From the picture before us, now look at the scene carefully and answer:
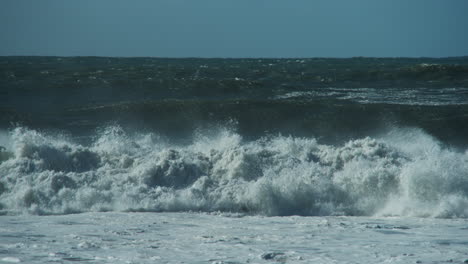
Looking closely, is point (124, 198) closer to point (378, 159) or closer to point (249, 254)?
point (249, 254)

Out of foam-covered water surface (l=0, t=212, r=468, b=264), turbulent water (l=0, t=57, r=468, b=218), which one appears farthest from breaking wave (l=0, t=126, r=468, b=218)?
foam-covered water surface (l=0, t=212, r=468, b=264)

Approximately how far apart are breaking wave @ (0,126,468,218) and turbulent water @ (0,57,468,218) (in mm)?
22

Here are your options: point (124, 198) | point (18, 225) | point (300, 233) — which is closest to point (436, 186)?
point (300, 233)

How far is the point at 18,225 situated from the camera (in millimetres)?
7828

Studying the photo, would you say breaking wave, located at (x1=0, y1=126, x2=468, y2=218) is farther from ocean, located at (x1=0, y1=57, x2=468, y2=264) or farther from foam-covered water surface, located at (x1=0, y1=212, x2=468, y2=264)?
foam-covered water surface, located at (x1=0, y1=212, x2=468, y2=264)

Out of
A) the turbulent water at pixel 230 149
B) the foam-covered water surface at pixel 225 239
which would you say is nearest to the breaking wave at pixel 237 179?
the turbulent water at pixel 230 149

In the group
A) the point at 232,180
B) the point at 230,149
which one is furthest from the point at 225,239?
the point at 230,149

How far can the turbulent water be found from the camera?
920cm

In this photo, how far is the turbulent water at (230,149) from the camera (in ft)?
30.2

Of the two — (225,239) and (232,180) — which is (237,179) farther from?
(225,239)

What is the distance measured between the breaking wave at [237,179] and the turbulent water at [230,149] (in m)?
0.02

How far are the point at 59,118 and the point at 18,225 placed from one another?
7609mm

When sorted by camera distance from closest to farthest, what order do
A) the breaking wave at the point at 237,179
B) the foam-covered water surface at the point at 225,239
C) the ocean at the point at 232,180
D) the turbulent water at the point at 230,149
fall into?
1. the foam-covered water surface at the point at 225,239
2. the ocean at the point at 232,180
3. the breaking wave at the point at 237,179
4. the turbulent water at the point at 230,149

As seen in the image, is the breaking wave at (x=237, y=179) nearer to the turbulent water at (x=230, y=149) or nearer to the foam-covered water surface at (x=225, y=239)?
the turbulent water at (x=230, y=149)
